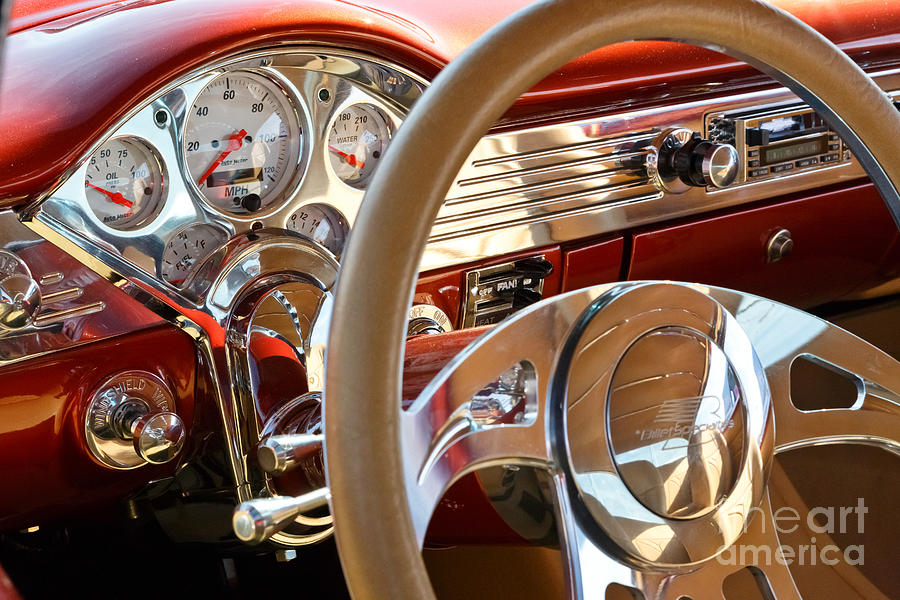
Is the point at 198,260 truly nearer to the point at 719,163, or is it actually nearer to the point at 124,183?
the point at 124,183

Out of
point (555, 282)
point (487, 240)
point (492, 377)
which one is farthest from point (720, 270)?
point (492, 377)

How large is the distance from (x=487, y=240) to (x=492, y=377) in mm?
574

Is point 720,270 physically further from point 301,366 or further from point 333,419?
point 333,419

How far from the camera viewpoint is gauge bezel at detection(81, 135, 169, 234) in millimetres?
1017

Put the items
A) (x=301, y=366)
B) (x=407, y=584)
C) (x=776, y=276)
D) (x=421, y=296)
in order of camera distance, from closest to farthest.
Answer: (x=407, y=584)
(x=301, y=366)
(x=421, y=296)
(x=776, y=276)

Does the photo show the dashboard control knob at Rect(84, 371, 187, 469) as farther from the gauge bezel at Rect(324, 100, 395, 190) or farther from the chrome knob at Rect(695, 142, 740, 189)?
the chrome knob at Rect(695, 142, 740, 189)

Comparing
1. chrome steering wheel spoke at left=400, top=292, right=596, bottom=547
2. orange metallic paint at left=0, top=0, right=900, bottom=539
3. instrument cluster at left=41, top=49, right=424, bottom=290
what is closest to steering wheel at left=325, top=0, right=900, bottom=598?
chrome steering wheel spoke at left=400, top=292, right=596, bottom=547

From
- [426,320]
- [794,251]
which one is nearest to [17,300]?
[426,320]

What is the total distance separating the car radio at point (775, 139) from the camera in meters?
1.45

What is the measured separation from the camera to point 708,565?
0.86 metres

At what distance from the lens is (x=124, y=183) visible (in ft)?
3.43

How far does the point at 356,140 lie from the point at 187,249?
24cm

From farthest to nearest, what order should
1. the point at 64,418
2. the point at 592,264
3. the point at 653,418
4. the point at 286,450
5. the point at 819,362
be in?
the point at 592,264, the point at 64,418, the point at 819,362, the point at 653,418, the point at 286,450

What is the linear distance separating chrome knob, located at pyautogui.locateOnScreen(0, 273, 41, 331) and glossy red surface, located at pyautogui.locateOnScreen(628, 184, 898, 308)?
0.80 meters
